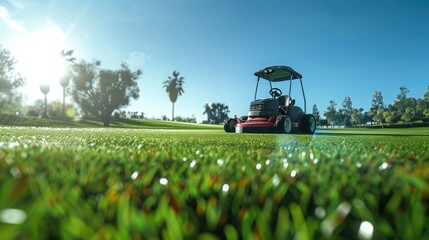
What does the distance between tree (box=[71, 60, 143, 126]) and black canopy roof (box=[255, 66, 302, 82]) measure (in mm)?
46013

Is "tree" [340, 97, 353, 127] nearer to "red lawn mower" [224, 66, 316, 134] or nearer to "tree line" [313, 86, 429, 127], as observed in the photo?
"tree line" [313, 86, 429, 127]

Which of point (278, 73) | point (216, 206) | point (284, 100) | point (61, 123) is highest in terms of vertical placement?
point (278, 73)

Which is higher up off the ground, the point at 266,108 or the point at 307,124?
the point at 266,108

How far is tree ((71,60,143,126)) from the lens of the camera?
5656 cm

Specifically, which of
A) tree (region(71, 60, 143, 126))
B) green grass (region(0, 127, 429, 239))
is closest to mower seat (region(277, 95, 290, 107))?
green grass (region(0, 127, 429, 239))

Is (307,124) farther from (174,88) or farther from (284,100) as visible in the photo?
(174,88)

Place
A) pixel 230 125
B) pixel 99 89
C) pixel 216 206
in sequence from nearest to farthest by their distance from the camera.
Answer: pixel 216 206 < pixel 230 125 < pixel 99 89

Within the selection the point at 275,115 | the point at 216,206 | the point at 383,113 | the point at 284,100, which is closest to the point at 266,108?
the point at 275,115

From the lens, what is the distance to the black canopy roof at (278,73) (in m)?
13.6

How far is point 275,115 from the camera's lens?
1261 centimetres

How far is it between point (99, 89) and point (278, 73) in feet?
159

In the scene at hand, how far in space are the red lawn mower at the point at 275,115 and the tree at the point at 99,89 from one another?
1801 inches

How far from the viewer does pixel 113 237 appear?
0.56m

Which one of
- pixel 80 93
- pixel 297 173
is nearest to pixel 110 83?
pixel 80 93
